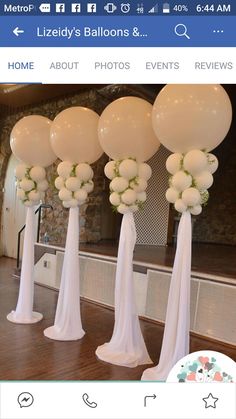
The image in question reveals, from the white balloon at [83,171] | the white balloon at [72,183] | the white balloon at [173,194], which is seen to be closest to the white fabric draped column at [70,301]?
the white balloon at [72,183]

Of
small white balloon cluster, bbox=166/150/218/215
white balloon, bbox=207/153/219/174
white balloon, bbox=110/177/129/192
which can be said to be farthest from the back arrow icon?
white balloon, bbox=110/177/129/192

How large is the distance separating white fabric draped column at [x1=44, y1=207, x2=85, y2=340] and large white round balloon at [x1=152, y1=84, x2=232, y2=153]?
51.2 inches

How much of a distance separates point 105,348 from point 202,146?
67.5 inches

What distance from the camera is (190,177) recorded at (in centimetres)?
202

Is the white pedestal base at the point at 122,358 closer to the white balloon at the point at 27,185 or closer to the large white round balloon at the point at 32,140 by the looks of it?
the white balloon at the point at 27,185

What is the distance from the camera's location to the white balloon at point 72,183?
2.77m

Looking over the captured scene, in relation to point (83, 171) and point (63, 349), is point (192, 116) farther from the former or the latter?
point (63, 349)

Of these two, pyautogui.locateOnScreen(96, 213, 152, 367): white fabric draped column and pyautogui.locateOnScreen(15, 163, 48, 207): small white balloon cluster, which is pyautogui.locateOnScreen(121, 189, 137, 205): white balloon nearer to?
pyautogui.locateOnScreen(96, 213, 152, 367): white fabric draped column

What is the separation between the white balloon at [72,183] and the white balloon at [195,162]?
3.63 feet

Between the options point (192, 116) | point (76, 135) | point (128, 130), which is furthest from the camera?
point (76, 135)

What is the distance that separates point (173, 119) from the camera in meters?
1.95

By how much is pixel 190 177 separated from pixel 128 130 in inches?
24.2

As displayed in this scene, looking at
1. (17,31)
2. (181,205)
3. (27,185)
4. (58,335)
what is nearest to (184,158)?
(181,205)

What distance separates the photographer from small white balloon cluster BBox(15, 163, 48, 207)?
3180 mm
